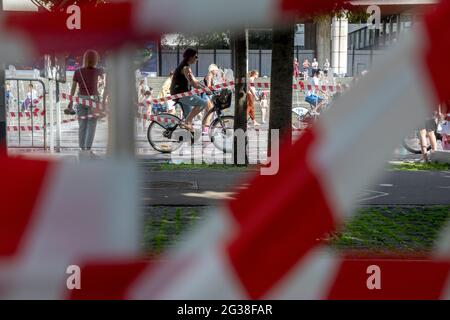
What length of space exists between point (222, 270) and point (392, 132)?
280mm

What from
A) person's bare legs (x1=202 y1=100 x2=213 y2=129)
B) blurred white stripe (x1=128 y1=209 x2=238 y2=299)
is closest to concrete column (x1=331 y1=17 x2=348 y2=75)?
blurred white stripe (x1=128 y1=209 x2=238 y2=299)

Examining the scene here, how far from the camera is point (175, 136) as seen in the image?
11570mm

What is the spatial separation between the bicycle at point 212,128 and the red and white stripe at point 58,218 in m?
9.69

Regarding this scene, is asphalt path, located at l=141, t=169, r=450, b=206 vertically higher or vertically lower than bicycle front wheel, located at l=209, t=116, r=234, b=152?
lower

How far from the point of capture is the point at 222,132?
438 inches

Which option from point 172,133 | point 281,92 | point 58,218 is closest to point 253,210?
point 58,218

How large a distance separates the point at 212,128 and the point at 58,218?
33.1ft

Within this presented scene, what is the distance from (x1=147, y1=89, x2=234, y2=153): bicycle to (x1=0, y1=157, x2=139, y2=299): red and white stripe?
31.8 ft

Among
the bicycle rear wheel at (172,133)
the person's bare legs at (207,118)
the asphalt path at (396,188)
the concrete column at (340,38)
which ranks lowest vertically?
the asphalt path at (396,188)

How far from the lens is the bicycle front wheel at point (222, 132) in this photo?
35.7 feet

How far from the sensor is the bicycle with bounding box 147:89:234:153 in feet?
36.1

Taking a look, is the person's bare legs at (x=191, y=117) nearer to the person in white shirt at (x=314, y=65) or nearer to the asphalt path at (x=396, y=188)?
the asphalt path at (x=396, y=188)

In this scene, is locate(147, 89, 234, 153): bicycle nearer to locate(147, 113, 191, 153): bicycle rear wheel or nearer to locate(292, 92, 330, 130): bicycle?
locate(147, 113, 191, 153): bicycle rear wheel

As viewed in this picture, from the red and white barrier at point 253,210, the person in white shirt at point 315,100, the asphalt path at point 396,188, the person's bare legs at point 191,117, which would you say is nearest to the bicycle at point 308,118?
the person in white shirt at point 315,100
